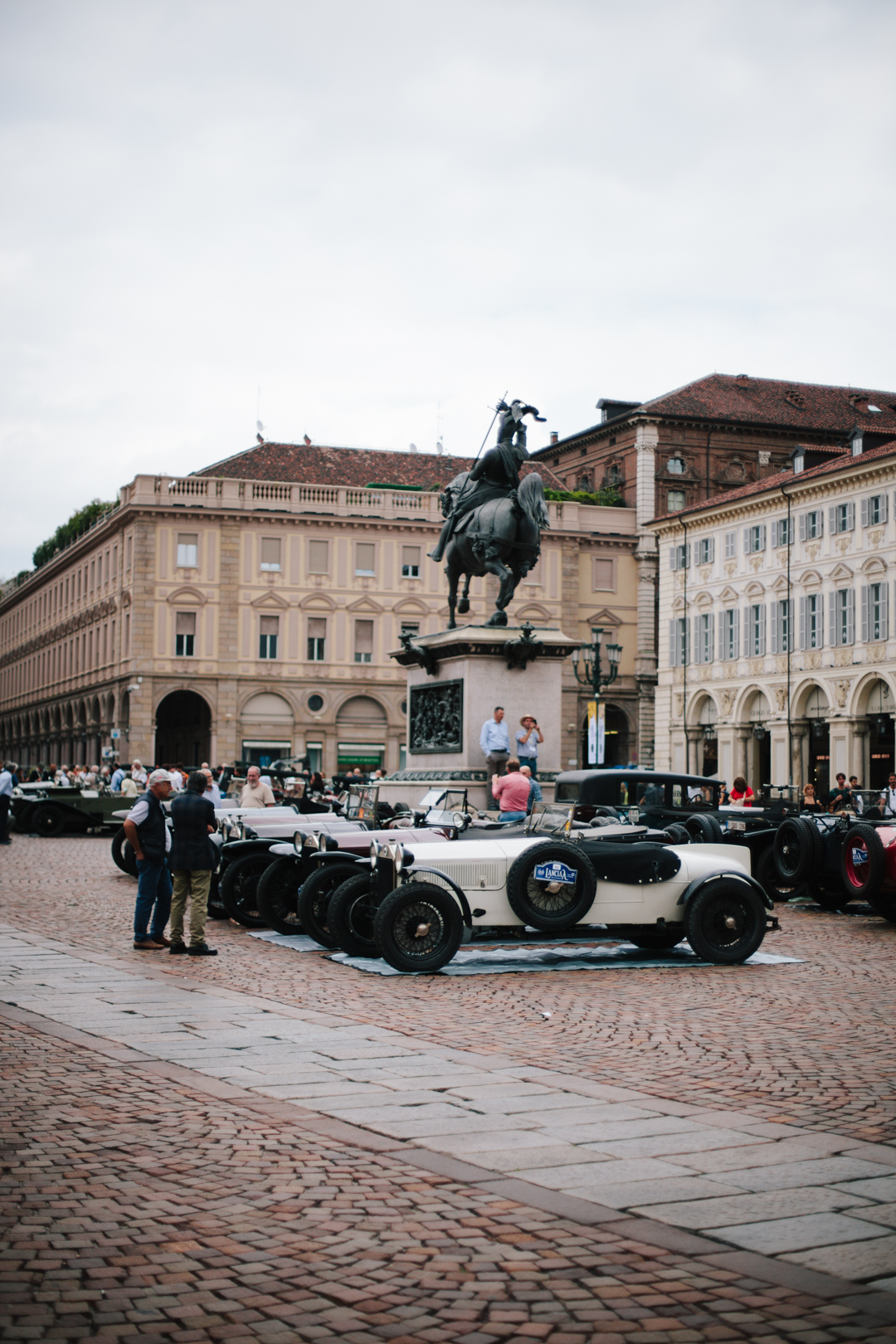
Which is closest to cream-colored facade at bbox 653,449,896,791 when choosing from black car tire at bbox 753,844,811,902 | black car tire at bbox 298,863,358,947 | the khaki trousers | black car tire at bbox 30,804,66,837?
black car tire at bbox 30,804,66,837

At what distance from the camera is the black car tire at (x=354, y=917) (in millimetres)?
11727

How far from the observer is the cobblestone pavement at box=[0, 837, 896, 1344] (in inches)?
177

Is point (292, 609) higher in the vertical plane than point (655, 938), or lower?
higher

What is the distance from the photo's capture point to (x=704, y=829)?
1702 centimetres

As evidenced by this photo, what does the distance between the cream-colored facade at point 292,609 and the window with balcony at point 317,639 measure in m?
0.05

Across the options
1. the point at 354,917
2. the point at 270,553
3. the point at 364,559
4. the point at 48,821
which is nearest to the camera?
the point at 354,917

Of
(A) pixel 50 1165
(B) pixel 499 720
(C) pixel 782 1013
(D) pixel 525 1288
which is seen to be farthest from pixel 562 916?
(B) pixel 499 720

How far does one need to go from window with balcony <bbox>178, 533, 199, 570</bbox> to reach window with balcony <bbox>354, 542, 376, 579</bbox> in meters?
6.93

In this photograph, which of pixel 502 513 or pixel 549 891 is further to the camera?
pixel 502 513

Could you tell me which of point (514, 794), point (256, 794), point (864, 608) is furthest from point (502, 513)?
point (864, 608)

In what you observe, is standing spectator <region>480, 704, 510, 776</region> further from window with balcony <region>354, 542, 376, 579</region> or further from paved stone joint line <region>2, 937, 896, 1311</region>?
window with balcony <region>354, 542, 376, 579</region>

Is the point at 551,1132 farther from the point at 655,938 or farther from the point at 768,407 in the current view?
the point at 768,407

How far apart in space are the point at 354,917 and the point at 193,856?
137 cm

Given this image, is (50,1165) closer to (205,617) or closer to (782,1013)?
(782,1013)
